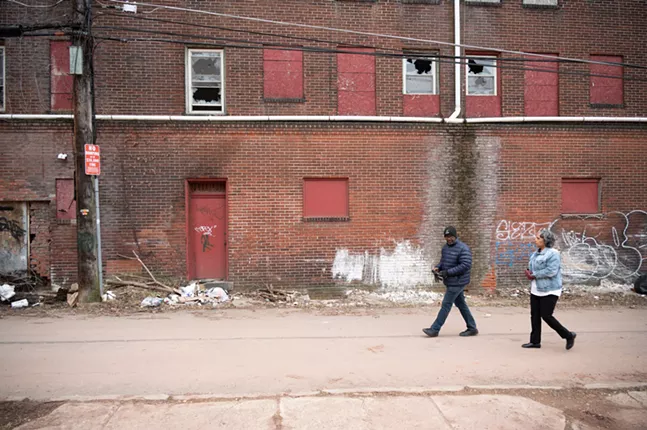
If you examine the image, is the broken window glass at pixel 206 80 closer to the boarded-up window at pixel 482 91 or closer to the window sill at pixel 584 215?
the boarded-up window at pixel 482 91

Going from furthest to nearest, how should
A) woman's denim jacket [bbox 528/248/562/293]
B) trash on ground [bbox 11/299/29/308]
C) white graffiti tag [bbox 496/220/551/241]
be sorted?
white graffiti tag [bbox 496/220/551/241] → trash on ground [bbox 11/299/29/308] → woman's denim jacket [bbox 528/248/562/293]

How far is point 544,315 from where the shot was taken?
6.33 m

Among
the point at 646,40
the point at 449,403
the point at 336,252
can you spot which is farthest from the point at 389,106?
the point at 449,403

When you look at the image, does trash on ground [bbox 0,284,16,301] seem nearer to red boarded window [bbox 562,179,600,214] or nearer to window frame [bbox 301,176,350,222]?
window frame [bbox 301,176,350,222]

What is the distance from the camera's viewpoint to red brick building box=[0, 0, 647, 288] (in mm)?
10453

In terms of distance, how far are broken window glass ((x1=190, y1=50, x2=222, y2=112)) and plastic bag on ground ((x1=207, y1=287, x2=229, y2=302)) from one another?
4.25 meters

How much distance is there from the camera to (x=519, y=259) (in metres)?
11.3

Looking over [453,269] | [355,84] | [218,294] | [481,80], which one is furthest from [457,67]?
[218,294]

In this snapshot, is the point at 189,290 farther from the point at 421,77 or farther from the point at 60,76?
the point at 421,77

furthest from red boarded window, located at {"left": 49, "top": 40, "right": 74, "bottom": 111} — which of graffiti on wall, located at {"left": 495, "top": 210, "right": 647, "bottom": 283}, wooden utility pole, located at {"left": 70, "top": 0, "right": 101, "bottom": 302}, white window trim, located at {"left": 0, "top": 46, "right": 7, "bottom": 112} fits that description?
graffiti on wall, located at {"left": 495, "top": 210, "right": 647, "bottom": 283}

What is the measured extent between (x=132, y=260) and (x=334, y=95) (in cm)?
615

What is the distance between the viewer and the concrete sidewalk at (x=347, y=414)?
428 centimetres

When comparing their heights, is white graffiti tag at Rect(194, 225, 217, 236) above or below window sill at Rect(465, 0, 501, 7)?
below

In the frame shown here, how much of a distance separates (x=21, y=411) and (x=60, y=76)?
838 cm
